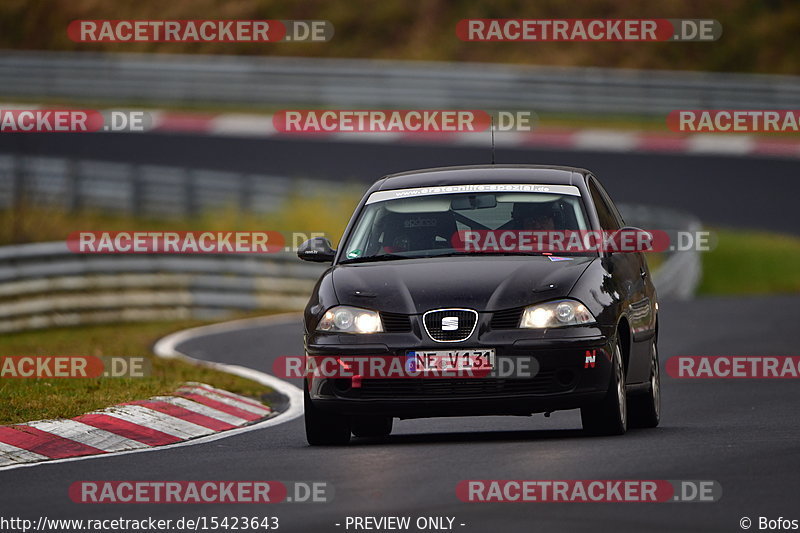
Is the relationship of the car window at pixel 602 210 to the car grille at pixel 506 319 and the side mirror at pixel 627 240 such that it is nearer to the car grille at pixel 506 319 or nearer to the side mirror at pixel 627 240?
the side mirror at pixel 627 240

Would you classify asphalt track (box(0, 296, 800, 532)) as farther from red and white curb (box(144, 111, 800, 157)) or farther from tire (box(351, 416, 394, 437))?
red and white curb (box(144, 111, 800, 157))

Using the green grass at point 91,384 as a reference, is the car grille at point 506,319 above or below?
above

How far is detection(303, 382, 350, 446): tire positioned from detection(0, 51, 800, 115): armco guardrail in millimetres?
26906

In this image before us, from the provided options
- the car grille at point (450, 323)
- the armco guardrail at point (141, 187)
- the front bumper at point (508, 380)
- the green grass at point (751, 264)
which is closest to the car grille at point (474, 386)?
the front bumper at point (508, 380)

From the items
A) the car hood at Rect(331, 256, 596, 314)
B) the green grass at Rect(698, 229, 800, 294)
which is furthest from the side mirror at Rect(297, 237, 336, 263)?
the green grass at Rect(698, 229, 800, 294)

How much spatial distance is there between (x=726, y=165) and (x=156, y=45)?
24.9 m

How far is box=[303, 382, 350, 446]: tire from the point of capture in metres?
10.9

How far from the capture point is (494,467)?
9.19 m

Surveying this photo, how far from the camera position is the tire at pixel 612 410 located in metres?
10.5

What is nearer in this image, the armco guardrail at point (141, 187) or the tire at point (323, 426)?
the tire at point (323, 426)

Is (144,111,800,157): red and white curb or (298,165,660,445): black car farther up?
(144,111,800,157): red and white curb

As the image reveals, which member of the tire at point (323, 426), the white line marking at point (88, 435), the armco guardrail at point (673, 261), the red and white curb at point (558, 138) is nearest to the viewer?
the tire at point (323, 426)

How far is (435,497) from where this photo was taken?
8.29m

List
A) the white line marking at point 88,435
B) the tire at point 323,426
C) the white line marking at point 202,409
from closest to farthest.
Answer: the tire at point 323,426
the white line marking at point 88,435
the white line marking at point 202,409
